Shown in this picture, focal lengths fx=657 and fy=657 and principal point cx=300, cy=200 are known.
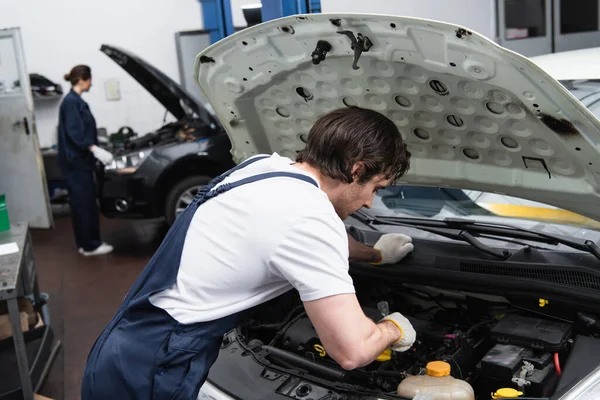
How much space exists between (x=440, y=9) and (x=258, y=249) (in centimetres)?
904

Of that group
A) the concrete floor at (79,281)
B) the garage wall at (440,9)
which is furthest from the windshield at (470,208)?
the garage wall at (440,9)

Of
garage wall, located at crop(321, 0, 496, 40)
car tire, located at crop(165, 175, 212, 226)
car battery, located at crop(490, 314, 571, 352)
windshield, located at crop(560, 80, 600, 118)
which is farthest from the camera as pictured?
garage wall, located at crop(321, 0, 496, 40)

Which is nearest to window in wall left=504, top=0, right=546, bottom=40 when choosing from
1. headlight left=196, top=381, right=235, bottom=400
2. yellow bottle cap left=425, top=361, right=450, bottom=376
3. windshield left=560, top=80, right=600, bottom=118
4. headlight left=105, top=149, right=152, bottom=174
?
headlight left=105, top=149, right=152, bottom=174

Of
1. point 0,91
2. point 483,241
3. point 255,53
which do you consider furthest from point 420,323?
point 0,91

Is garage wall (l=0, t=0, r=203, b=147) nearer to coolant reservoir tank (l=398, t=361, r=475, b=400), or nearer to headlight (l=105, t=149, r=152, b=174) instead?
headlight (l=105, t=149, r=152, b=174)

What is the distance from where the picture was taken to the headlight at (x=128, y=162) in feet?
18.4

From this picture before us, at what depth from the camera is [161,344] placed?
5.51 ft

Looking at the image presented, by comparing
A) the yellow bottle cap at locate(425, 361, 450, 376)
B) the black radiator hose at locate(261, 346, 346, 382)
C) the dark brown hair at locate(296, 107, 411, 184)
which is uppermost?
the dark brown hair at locate(296, 107, 411, 184)

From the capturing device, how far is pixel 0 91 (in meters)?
6.48

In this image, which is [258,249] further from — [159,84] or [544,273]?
[159,84]

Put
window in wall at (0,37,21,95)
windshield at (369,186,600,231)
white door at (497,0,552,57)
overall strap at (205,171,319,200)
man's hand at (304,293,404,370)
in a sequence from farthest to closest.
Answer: white door at (497,0,552,57), window in wall at (0,37,21,95), windshield at (369,186,600,231), overall strap at (205,171,319,200), man's hand at (304,293,404,370)

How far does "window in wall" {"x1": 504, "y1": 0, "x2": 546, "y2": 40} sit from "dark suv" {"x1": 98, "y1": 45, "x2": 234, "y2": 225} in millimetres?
6097

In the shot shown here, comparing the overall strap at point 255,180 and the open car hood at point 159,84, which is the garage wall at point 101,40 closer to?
the open car hood at point 159,84

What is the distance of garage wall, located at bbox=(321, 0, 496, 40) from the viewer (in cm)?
919
